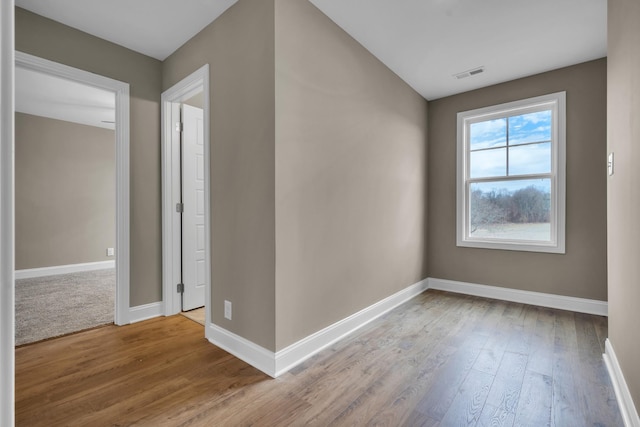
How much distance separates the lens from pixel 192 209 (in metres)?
3.23

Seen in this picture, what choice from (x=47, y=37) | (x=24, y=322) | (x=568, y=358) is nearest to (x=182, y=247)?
(x=24, y=322)

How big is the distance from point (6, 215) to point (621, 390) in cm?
267

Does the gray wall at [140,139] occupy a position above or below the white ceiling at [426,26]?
below

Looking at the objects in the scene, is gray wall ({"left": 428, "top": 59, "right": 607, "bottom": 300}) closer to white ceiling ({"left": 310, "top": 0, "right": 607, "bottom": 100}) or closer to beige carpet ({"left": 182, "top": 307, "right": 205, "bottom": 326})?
white ceiling ({"left": 310, "top": 0, "right": 607, "bottom": 100})

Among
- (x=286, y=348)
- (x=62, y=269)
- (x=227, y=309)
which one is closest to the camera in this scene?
(x=286, y=348)

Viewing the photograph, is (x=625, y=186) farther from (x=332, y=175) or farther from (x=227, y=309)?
(x=227, y=309)

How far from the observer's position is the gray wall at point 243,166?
2051 mm

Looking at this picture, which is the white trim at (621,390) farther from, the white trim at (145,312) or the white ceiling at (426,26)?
the white trim at (145,312)

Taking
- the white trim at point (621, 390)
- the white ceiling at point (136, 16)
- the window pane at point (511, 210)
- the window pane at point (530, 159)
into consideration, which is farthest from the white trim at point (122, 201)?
the window pane at point (530, 159)

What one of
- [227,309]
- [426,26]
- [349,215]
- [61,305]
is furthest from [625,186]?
[61,305]

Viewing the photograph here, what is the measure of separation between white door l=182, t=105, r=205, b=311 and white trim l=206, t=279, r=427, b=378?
2.76 ft

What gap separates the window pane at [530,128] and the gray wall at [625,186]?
5.05 feet

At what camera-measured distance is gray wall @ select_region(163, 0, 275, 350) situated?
2051 mm

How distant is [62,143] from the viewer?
5227 mm
